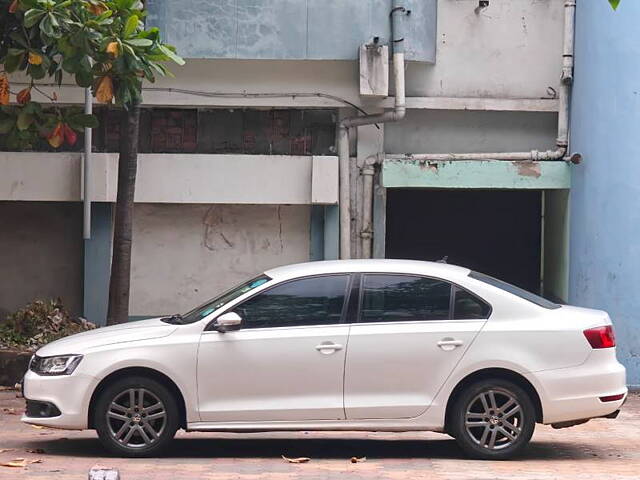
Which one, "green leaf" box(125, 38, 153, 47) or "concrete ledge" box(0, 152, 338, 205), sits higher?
"green leaf" box(125, 38, 153, 47)

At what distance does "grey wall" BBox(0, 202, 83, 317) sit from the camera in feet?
53.7

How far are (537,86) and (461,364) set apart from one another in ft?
25.5

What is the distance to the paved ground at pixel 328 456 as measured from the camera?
8.79m

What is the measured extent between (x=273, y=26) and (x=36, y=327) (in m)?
4.73

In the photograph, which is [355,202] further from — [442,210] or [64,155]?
[64,155]

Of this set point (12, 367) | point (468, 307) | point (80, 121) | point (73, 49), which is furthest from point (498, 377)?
point (12, 367)

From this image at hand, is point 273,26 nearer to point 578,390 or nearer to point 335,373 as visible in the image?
point 335,373

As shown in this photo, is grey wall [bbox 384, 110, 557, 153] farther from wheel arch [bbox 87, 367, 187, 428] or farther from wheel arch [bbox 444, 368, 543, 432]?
wheel arch [bbox 87, 367, 187, 428]

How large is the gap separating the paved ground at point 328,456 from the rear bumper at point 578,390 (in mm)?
417

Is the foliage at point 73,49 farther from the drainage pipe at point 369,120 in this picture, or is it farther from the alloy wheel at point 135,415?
the drainage pipe at point 369,120

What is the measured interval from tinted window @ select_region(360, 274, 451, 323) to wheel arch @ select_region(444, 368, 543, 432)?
1.65ft

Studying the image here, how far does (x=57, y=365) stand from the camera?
30.7 ft

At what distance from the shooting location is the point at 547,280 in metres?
17.2

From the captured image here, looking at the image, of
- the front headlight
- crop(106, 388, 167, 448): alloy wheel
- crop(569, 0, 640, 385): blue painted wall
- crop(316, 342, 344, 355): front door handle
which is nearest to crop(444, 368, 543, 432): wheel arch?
crop(316, 342, 344, 355): front door handle
